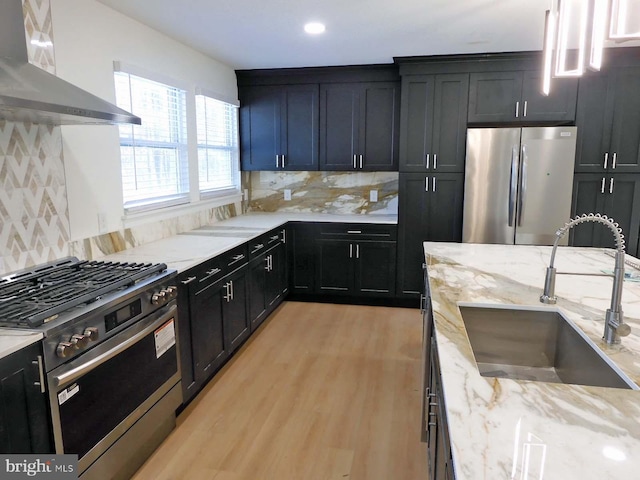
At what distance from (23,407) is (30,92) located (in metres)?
1.20

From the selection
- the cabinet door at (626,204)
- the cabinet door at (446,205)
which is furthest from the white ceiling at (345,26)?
the cabinet door at (626,204)

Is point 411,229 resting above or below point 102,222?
below

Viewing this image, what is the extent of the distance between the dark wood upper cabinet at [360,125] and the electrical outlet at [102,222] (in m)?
2.51

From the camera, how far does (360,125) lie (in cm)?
476

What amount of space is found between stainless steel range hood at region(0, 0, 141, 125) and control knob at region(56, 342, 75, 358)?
89cm

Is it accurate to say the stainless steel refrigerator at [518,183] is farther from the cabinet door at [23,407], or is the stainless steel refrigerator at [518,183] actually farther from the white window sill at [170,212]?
the cabinet door at [23,407]

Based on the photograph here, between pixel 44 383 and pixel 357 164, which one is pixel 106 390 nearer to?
pixel 44 383

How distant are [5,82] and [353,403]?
244 cm

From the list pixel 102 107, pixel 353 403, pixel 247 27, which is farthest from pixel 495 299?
pixel 247 27

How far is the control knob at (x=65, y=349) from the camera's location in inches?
68.6

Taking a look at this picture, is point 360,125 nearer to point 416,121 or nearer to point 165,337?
point 416,121

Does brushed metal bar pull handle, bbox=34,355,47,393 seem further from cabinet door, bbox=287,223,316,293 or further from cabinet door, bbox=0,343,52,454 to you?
cabinet door, bbox=287,223,316,293

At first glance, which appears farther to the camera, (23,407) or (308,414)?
(308,414)

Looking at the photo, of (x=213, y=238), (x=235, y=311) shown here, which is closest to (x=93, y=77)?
(x=213, y=238)
